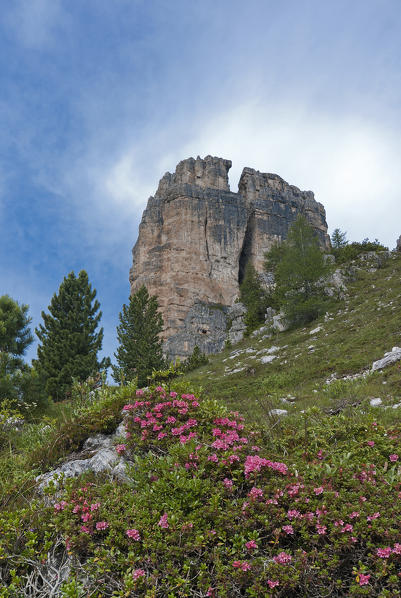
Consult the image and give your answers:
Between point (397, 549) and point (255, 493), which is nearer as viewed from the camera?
point (397, 549)

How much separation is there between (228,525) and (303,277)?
94.4 ft

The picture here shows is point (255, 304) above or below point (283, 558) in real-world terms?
above

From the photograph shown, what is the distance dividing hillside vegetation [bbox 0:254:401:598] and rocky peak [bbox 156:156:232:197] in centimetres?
7727

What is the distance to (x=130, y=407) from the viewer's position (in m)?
5.12

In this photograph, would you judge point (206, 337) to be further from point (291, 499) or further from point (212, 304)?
point (291, 499)

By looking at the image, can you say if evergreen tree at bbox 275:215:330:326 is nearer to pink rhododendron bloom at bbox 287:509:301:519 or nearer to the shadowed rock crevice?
pink rhododendron bloom at bbox 287:509:301:519

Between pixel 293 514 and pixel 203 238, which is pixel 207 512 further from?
pixel 203 238

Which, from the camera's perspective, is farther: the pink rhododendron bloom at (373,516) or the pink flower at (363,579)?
the pink rhododendron bloom at (373,516)

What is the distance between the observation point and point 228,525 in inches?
121

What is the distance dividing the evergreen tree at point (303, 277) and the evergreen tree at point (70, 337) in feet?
48.1

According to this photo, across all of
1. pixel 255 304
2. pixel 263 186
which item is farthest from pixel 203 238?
pixel 255 304

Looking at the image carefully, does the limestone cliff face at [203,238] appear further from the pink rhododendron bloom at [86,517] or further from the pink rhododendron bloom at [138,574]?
the pink rhododendron bloom at [138,574]

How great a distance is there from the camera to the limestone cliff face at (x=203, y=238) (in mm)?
67375

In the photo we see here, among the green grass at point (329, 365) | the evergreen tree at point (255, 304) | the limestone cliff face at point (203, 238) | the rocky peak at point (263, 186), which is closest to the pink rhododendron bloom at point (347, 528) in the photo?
the green grass at point (329, 365)
